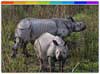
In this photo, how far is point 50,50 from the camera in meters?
2.58

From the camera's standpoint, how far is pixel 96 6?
2588mm

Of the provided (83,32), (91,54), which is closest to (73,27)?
(83,32)

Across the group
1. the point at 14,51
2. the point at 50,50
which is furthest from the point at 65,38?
the point at 14,51

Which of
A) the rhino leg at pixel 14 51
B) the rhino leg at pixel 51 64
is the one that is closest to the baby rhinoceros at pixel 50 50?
the rhino leg at pixel 51 64

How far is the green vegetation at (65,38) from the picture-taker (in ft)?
8.54

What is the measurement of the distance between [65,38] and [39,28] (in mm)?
226

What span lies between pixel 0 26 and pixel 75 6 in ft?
2.06

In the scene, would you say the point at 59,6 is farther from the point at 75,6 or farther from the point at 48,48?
the point at 48,48

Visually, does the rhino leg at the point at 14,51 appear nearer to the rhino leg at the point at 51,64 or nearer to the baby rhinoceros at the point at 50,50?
the baby rhinoceros at the point at 50,50

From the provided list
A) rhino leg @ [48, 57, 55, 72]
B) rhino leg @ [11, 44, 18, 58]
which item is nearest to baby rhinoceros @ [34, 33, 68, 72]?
rhino leg @ [48, 57, 55, 72]

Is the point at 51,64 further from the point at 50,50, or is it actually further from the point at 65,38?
the point at 65,38

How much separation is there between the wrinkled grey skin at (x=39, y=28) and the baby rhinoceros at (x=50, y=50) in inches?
1.8

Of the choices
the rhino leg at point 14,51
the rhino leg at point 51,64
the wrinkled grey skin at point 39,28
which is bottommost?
the rhino leg at point 51,64

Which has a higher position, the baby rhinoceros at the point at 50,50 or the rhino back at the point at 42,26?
the rhino back at the point at 42,26
